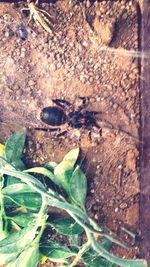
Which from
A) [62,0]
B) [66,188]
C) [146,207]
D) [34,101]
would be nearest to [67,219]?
[66,188]

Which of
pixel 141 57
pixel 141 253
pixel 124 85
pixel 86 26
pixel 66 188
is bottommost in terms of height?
pixel 141 253

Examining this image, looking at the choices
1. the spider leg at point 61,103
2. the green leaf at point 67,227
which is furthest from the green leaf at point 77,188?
the spider leg at point 61,103

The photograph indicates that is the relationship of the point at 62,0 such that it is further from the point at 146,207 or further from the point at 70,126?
the point at 146,207

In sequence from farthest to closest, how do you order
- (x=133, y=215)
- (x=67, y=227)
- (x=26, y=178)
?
(x=133, y=215) < (x=67, y=227) < (x=26, y=178)

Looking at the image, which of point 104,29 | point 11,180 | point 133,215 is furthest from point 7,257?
point 104,29

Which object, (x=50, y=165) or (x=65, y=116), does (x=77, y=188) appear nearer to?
(x=50, y=165)

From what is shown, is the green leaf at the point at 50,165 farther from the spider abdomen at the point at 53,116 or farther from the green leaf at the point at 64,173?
the spider abdomen at the point at 53,116
